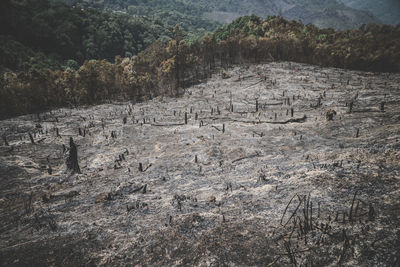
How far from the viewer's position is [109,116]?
1409 centimetres

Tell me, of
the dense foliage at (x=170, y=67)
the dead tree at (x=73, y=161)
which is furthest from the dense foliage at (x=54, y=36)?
the dead tree at (x=73, y=161)

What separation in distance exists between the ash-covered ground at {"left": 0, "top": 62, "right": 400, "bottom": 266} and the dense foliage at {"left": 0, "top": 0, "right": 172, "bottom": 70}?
128ft

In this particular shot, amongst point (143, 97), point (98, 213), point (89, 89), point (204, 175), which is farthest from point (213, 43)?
point (98, 213)

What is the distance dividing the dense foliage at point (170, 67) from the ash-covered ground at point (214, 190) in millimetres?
5993

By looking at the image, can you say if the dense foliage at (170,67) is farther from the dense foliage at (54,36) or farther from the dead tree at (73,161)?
the dense foliage at (54,36)

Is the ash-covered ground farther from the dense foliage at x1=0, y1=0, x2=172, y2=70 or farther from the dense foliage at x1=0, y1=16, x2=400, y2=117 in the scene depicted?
the dense foliage at x1=0, y1=0, x2=172, y2=70

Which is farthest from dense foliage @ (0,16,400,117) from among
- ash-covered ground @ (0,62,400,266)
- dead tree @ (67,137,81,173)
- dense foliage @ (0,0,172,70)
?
dense foliage @ (0,0,172,70)

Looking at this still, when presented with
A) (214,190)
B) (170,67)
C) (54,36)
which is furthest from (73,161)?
(54,36)

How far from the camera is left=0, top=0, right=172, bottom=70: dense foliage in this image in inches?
1686

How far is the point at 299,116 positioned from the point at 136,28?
4158 inches

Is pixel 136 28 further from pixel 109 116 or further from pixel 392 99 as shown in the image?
pixel 392 99

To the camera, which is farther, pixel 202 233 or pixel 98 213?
pixel 98 213

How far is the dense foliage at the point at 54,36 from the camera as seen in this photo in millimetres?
42822

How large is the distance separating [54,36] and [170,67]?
2202 inches
